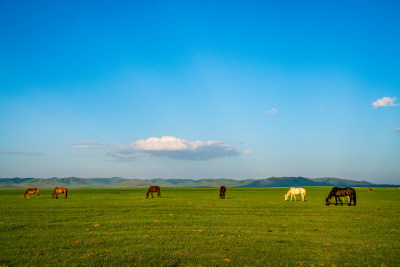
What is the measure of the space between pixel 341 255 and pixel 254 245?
3343 mm

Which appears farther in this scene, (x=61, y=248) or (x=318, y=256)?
(x=61, y=248)

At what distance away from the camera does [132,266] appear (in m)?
8.73

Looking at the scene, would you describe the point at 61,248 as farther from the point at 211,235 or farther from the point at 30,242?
the point at 211,235

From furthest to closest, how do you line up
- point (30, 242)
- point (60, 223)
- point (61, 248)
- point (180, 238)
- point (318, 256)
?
point (60, 223) < point (180, 238) < point (30, 242) < point (61, 248) < point (318, 256)

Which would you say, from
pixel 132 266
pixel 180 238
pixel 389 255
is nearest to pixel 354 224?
pixel 389 255

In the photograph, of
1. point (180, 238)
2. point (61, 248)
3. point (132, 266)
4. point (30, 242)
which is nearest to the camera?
point (132, 266)

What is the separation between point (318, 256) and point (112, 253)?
25.6 ft

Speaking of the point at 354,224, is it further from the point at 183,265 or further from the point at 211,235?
the point at 183,265

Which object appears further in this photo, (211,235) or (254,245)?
(211,235)

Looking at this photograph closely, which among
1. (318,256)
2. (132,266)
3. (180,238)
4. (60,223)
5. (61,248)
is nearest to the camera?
(132,266)

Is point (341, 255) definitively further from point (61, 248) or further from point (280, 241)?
point (61, 248)

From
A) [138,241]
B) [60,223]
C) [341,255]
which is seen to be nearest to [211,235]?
[138,241]

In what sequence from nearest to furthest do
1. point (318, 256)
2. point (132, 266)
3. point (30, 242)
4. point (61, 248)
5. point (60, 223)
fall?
point (132, 266)
point (318, 256)
point (61, 248)
point (30, 242)
point (60, 223)

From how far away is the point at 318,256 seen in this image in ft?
32.8
